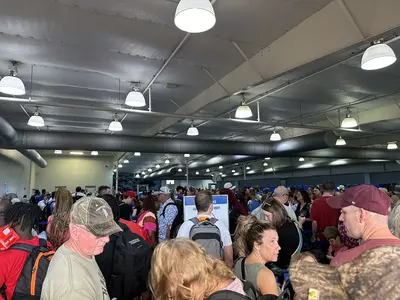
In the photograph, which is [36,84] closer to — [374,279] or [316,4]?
[316,4]

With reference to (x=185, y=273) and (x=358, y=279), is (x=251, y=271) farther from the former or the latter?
(x=358, y=279)

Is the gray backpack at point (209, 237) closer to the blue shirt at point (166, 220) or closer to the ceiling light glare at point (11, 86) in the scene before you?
the blue shirt at point (166, 220)

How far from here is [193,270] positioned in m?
1.19

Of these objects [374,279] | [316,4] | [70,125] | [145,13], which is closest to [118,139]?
[70,125]

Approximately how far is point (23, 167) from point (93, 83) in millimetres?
11341

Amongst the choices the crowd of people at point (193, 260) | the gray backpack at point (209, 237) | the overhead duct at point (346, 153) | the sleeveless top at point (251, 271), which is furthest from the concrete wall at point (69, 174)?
the sleeveless top at point (251, 271)

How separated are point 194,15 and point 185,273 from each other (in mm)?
2393

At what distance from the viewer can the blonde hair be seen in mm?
1170

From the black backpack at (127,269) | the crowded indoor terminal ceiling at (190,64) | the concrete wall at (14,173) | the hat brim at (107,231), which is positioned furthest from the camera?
the concrete wall at (14,173)

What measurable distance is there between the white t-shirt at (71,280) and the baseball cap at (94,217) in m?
0.13

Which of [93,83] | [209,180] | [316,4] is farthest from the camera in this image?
[209,180]

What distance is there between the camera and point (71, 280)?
4.28 feet

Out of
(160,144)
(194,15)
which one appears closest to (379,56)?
(194,15)

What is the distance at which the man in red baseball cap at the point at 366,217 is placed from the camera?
149 cm
